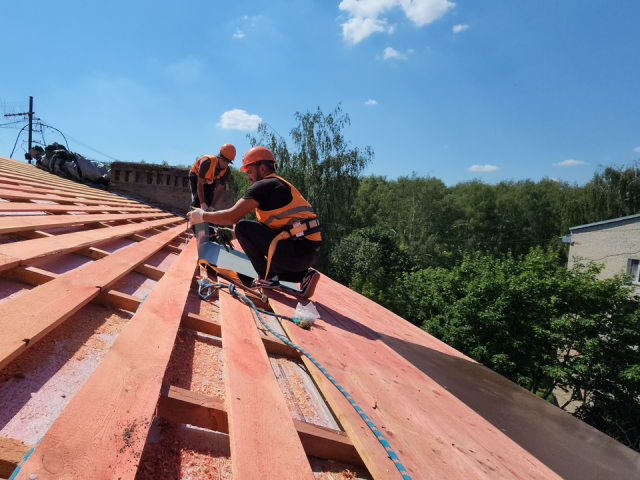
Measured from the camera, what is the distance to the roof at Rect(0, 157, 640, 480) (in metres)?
0.81

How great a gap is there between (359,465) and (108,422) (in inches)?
26.7

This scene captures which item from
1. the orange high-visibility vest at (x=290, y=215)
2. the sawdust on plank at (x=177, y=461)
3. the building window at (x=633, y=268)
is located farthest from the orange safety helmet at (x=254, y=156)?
the building window at (x=633, y=268)

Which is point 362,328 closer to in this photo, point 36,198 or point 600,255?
point 36,198

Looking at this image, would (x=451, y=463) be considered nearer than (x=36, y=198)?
Yes

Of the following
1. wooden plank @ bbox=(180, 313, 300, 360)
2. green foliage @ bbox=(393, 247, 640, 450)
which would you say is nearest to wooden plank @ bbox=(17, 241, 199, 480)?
wooden plank @ bbox=(180, 313, 300, 360)

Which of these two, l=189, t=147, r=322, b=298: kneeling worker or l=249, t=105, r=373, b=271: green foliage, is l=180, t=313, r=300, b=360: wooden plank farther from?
l=249, t=105, r=373, b=271: green foliage

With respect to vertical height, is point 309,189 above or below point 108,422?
above

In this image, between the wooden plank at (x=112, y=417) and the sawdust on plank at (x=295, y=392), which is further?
the sawdust on plank at (x=295, y=392)

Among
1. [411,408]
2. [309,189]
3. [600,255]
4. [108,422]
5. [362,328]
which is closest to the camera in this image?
[108,422]

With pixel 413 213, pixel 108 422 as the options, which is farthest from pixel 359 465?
pixel 413 213

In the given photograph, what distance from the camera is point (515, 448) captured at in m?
1.52

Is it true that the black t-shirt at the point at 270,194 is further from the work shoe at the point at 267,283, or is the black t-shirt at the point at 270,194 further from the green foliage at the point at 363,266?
the green foliage at the point at 363,266

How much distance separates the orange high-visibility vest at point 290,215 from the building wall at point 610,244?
68.5 ft

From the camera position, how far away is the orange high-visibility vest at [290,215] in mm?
2789
